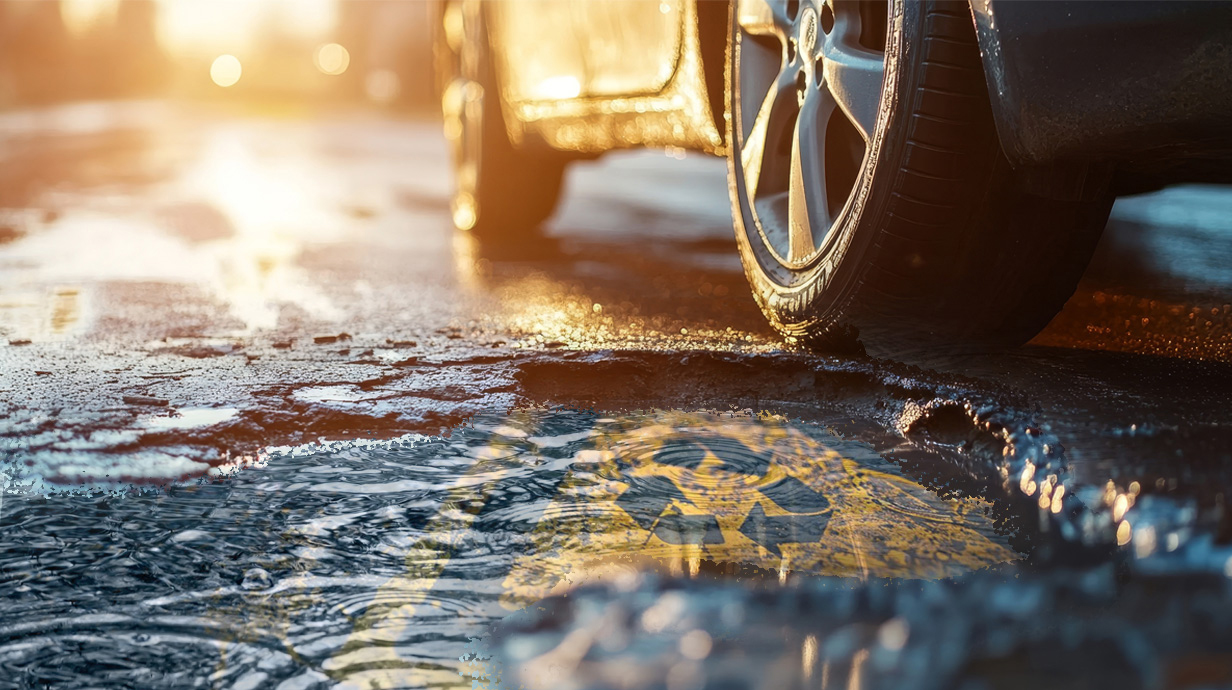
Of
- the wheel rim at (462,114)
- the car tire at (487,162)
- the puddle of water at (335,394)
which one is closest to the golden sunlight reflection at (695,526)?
the puddle of water at (335,394)

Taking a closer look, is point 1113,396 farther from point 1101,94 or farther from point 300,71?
point 300,71

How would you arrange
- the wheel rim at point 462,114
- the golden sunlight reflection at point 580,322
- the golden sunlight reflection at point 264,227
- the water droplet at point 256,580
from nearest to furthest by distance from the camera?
the water droplet at point 256,580, the golden sunlight reflection at point 580,322, the golden sunlight reflection at point 264,227, the wheel rim at point 462,114

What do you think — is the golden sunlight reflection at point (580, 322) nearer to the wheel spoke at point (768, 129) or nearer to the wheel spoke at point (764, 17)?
the wheel spoke at point (768, 129)

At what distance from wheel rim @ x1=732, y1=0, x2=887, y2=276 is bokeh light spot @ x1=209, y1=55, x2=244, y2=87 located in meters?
38.2

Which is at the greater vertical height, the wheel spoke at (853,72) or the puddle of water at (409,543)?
the wheel spoke at (853,72)

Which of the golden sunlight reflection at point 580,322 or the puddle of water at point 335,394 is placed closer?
the puddle of water at point 335,394

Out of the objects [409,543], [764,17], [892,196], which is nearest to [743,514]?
[409,543]

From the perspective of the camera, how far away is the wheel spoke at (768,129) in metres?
2.67

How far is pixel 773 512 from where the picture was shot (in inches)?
66.6

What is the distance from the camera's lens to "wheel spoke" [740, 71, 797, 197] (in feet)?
8.76

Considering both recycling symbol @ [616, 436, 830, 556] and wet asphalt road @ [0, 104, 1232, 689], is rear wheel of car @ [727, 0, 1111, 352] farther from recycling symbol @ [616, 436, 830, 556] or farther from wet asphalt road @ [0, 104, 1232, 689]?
recycling symbol @ [616, 436, 830, 556]

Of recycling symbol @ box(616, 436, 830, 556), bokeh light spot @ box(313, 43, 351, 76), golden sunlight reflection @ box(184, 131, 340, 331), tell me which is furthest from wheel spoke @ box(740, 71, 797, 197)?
bokeh light spot @ box(313, 43, 351, 76)

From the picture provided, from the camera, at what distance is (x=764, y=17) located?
270 centimetres

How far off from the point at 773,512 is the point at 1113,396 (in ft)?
2.49
